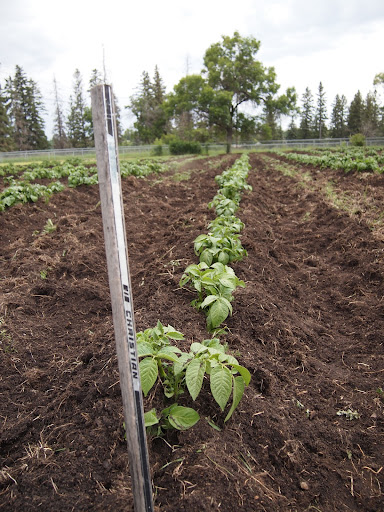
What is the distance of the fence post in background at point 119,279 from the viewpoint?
1317 mm

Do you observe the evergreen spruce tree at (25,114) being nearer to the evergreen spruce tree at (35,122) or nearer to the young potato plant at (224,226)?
the evergreen spruce tree at (35,122)

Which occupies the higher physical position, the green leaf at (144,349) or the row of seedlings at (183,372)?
the green leaf at (144,349)

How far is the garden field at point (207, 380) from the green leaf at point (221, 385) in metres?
0.26

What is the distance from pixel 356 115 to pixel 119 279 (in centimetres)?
7116

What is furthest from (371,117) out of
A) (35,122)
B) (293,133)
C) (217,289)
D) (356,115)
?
(217,289)

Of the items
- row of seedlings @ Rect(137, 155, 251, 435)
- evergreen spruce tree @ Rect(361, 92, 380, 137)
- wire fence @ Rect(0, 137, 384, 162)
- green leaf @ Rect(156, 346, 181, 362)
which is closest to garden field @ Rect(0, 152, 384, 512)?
row of seedlings @ Rect(137, 155, 251, 435)

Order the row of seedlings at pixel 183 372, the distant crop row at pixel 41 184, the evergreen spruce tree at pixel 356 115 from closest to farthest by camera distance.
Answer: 1. the row of seedlings at pixel 183 372
2. the distant crop row at pixel 41 184
3. the evergreen spruce tree at pixel 356 115

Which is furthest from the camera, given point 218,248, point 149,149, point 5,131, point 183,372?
point 5,131

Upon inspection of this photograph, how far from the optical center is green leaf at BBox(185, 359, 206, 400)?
1857mm

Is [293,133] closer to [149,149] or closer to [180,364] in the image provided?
[149,149]

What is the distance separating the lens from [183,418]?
1.90 metres

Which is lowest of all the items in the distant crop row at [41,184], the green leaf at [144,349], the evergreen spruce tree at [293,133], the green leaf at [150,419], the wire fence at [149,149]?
the green leaf at [150,419]

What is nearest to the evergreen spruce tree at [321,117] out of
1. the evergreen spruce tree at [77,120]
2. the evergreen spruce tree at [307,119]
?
the evergreen spruce tree at [307,119]

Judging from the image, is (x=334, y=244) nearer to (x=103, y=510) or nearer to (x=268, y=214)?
(x=268, y=214)
